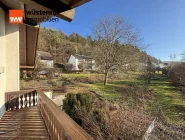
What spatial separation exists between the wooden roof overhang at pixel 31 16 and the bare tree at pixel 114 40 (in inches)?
431

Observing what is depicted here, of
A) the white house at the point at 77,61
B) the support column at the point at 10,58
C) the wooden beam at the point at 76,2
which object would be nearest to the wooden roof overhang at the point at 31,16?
the wooden beam at the point at 76,2

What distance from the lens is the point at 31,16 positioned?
3645mm

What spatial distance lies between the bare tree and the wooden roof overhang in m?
11.0

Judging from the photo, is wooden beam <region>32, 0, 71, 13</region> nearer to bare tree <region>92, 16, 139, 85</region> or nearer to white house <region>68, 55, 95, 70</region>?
bare tree <region>92, 16, 139, 85</region>

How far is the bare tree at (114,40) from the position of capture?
17.9 metres

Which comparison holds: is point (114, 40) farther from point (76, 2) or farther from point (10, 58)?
point (76, 2)

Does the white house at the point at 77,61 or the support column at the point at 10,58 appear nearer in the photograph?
the support column at the point at 10,58

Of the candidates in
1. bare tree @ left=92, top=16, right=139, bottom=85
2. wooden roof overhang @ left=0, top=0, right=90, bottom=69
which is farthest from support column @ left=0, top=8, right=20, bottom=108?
bare tree @ left=92, top=16, right=139, bottom=85

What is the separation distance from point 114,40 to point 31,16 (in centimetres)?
1526

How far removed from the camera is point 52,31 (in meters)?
31.1

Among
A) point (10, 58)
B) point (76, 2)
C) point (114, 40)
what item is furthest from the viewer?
point (114, 40)

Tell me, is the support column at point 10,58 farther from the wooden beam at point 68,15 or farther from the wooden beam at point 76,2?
the wooden beam at point 76,2

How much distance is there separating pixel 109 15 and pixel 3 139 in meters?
17.6

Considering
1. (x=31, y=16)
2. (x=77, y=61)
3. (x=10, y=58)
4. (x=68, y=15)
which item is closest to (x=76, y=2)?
(x=68, y=15)
